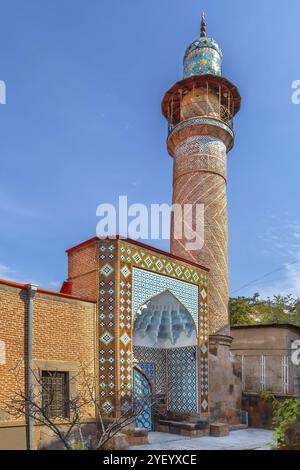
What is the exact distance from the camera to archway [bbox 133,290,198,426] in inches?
596

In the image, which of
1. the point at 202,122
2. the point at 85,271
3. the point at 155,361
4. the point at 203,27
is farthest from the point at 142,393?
the point at 203,27

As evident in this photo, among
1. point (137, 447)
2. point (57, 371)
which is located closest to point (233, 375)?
point (137, 447)

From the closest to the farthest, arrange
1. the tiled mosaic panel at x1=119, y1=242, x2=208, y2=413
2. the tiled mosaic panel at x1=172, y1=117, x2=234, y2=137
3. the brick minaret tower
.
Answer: the tiled mosaic panel at x1=119, y1=242, x2=208, y2=413 → the brick minaret tower → the tiled mosaic panel at x1=172, y1=117, x2=234, y2=137

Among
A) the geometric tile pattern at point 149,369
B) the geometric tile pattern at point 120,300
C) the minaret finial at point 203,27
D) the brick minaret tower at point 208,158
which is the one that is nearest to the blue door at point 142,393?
the geometric tile pattern at point 149,369

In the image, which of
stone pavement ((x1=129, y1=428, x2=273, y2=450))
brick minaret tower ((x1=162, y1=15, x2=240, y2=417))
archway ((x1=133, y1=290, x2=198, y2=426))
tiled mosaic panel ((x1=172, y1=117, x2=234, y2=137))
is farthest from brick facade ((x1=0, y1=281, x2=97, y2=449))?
tiled mosaic panel ((x1=172, y1=117, x2=234, y2=137))

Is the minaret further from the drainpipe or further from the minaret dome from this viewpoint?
the drainpipe

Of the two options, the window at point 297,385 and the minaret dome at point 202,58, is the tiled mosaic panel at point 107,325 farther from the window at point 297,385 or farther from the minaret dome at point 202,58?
the minaret dome at point 202,58

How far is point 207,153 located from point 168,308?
249 inches

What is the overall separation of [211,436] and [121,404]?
13.1 ft

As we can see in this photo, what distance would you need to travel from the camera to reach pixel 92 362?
1215cm

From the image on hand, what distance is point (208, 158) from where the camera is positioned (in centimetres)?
1802

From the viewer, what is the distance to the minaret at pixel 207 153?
17328 mm

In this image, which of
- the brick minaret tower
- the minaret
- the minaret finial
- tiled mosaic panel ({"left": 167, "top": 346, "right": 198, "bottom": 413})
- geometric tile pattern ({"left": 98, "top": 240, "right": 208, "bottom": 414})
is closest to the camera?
geometric tile pattern ({"left": 98, "top": 240, "right": 208, "bottom": 414})

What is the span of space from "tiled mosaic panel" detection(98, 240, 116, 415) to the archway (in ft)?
8.62
